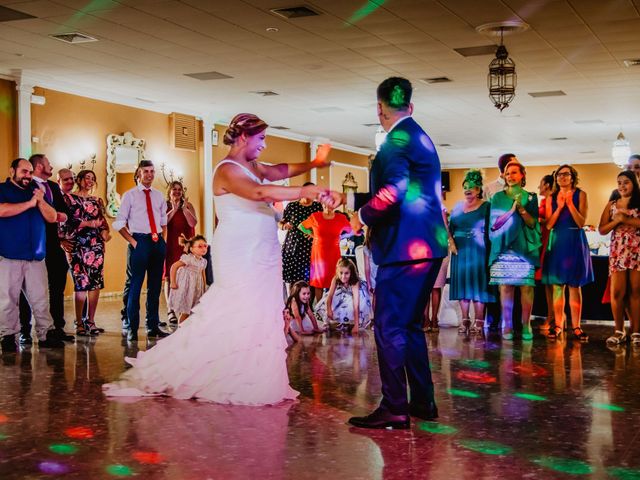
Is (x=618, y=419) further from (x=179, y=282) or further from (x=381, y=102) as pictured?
(x=179, y=282)

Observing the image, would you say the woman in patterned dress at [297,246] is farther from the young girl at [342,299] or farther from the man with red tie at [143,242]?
the man with red tie at [143,242]

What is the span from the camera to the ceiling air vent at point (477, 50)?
959 cm

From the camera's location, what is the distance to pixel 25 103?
11.3 meters

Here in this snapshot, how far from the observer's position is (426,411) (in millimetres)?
3863

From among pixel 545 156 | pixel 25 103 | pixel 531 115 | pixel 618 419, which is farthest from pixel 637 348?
pixel 545 156

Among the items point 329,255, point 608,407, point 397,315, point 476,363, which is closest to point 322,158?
point 397,315

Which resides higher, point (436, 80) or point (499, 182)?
point (436, 80)

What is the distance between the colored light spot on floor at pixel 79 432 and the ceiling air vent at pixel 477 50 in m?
7.17

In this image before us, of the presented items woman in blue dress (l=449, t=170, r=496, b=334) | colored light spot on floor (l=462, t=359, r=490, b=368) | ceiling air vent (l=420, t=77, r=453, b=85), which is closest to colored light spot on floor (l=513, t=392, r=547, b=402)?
colored light spot on floor (l=462, t=359, r=490, b=368)

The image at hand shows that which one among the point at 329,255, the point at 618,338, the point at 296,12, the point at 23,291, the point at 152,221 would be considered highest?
the point at 296,12

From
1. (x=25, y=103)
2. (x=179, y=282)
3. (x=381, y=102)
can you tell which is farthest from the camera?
(x=25, y=103)

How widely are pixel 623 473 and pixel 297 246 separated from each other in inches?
214

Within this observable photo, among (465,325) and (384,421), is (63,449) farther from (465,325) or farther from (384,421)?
(465,325)

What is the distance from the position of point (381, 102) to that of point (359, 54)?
249 inches
